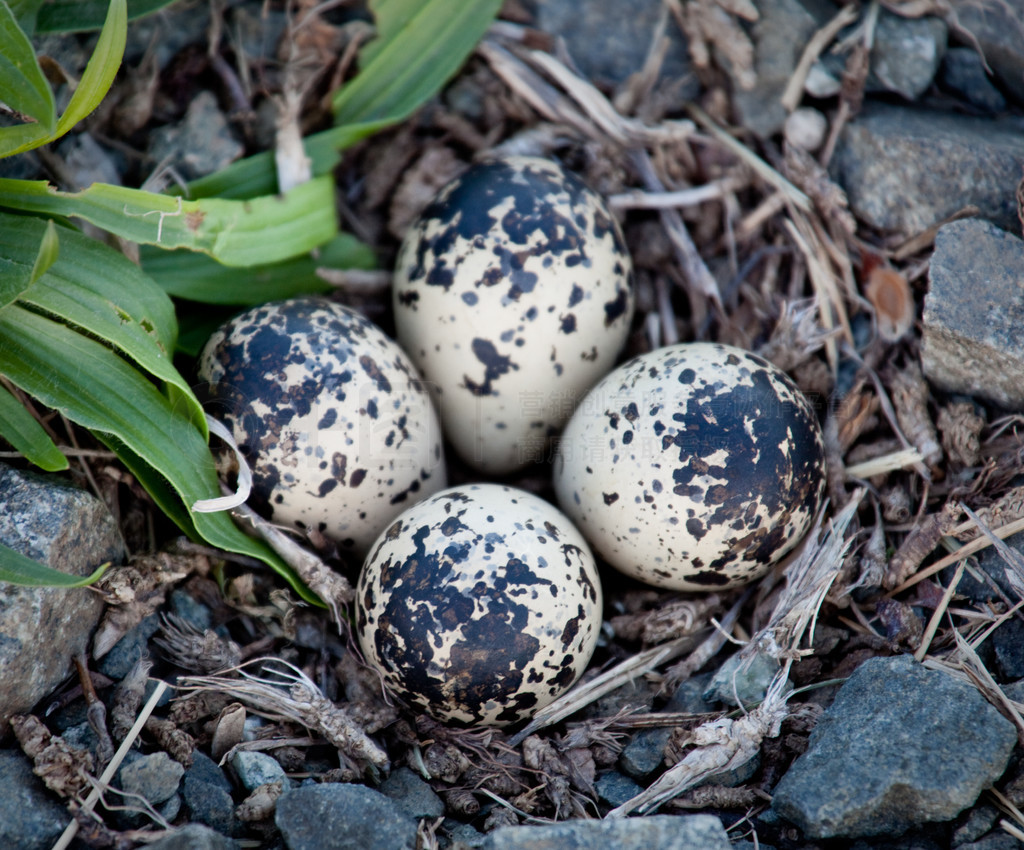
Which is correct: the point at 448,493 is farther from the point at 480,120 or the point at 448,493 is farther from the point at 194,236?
the point at 480,120

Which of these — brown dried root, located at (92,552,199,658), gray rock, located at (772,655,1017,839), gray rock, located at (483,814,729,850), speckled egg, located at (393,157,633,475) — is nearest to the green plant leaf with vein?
speckled egg, located at (393,157,633,475)

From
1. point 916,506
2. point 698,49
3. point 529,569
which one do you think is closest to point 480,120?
point 698,49

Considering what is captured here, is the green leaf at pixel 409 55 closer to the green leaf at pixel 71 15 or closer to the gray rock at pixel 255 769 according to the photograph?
the green leaf at pixel 71 15

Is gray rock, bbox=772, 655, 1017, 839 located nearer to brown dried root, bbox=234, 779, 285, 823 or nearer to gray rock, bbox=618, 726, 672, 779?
gray rock, bbox=618, 726, 672, 779

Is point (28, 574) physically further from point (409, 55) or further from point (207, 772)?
point (409, 55)

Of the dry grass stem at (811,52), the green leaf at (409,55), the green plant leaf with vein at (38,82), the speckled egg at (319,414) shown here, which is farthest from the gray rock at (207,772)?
the dry grass stem at (811,52)

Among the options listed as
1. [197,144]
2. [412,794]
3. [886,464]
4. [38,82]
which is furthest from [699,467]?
[197,144]
